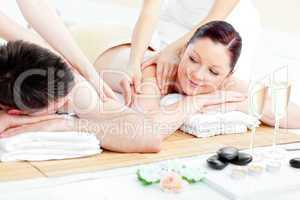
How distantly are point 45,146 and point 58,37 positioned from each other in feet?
1.57

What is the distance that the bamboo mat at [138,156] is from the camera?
1.45 metres

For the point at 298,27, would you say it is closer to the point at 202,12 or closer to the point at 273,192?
the point at 202,12

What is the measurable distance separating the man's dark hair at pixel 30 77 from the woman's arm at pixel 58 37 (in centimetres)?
28

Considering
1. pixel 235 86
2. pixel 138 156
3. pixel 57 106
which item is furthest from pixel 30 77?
pixel 235 86

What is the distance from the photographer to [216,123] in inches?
76.2

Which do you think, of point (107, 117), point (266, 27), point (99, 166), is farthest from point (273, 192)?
point (266, 27)

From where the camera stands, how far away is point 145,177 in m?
1.38

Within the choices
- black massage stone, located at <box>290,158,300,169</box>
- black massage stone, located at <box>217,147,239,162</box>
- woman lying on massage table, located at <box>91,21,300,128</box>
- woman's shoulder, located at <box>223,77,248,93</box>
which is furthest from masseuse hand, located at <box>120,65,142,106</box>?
black massage stone, located at <box>290,158,300,169</box>

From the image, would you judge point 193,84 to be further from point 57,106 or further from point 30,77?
point 30,77

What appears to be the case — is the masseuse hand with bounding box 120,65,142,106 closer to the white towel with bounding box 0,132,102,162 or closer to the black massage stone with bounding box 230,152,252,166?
the white towel with bounding box 0,132,102,162

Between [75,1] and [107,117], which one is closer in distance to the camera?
[107,117]

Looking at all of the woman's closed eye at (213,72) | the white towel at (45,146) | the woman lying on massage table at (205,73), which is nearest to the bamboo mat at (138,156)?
the white towel at (45,146)

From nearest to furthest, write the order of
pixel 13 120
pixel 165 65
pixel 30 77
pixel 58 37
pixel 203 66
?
1. pixel 30 77
2. pixel 13 120
3. pixel 58 37
4. pixel 203 66
5. pixel 165 65

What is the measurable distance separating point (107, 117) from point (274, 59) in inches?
63.1
